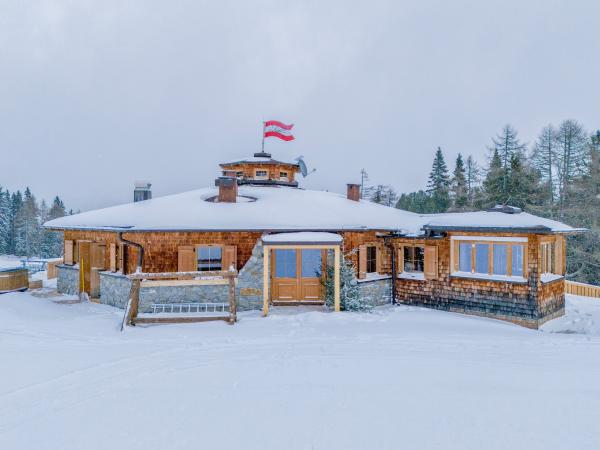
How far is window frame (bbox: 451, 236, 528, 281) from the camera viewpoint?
38.2 feet

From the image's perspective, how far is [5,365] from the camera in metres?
7.03

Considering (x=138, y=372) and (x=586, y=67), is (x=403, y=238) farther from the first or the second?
(x=586, y=67)

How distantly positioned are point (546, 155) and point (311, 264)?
966 inches

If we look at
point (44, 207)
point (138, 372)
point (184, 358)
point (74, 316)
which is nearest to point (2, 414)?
point (138, 372)

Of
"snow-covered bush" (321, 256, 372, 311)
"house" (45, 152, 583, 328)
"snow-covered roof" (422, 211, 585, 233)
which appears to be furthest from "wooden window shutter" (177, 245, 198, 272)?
"snow-covered roof" (422, 211, 585, 233)

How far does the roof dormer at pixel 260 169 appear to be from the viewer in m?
18.2

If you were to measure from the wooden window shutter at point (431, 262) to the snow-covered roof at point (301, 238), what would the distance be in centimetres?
377

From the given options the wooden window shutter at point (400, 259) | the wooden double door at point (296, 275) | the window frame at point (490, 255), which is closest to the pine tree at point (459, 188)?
the wooden window shutter at point (400, 259)

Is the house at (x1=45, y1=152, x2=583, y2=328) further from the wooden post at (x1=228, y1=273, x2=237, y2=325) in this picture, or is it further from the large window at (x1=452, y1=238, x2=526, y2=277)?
the wooden post at (x1=228, y1=273, x2=237, y2=325)

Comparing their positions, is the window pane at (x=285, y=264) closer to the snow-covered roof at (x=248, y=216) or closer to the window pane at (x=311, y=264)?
the window pane at (x=311, y=264)

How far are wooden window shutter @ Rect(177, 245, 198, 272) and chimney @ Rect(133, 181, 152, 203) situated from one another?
4.95m

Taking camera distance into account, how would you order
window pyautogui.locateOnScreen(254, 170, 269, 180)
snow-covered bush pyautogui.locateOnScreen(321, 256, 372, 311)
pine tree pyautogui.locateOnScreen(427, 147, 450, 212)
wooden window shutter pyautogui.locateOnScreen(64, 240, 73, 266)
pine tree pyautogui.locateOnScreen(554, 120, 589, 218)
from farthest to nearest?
pine tree pyautogui.locateOnScreen(427, 147, 450, 212), pine tree pyautogui.locateOnScreen(554, 120, 589, 218), window pyautogui.locateOnScreen(254, 170, 269, 180), wooden window shutter pyautogui.locateOnScreen(64, 240, 73, 266), snow-covered bush pyautogui.locateOnScreen(321, 256, 372, 311)

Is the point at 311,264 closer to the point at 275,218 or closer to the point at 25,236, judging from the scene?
the point at 275,218

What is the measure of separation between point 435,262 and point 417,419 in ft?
28.7
